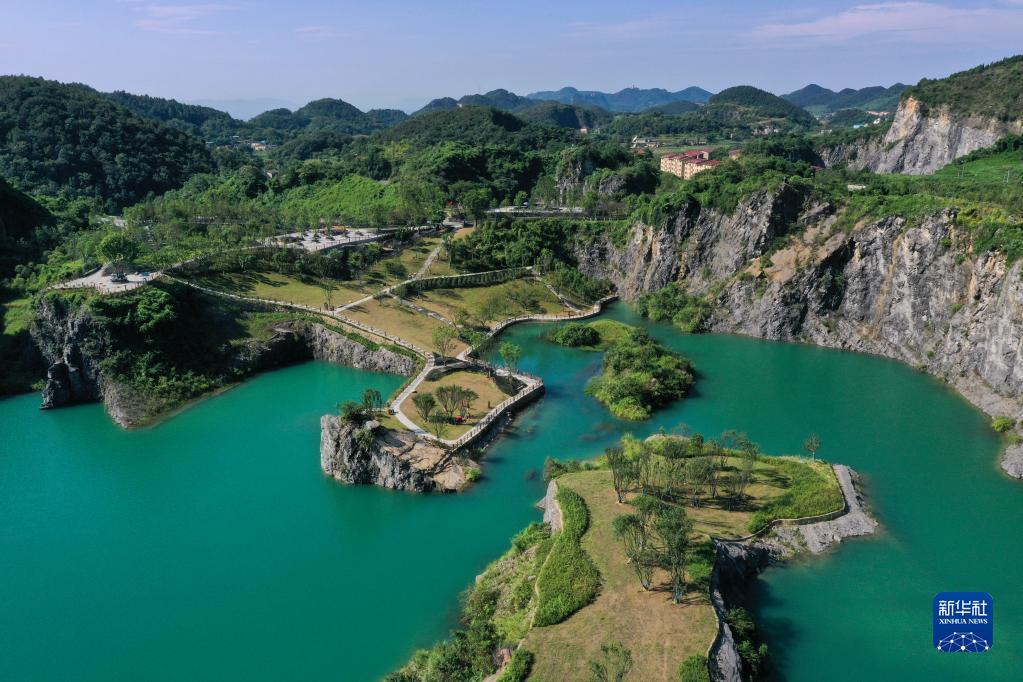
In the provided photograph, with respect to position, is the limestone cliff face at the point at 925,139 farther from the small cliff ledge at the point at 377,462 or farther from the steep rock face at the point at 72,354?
the steep rock face at the point at 72,354

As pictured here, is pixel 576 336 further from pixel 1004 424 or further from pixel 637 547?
pixel 637 547

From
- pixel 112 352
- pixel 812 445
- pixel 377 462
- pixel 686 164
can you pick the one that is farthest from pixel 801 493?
pixel 686 164

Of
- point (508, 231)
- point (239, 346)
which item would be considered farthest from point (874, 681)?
point (508, 231)

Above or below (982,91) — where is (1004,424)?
below

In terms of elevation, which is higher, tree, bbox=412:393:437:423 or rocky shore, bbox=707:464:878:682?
tree, bbox=412:393:437:423

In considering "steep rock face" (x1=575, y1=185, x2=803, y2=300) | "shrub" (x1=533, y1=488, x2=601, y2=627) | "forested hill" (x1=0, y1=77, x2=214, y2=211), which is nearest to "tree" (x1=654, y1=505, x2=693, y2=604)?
"shrub" (x1=533, y1=488, x2=601, y2=627)

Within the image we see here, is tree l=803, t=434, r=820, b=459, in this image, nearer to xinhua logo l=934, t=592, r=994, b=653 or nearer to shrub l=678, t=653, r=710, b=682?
xinhua logo l=934, t=592, r=994, b=653

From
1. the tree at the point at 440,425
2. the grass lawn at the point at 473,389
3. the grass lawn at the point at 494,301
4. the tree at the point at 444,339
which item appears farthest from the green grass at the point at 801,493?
the grass lawn at the point at 494,301
